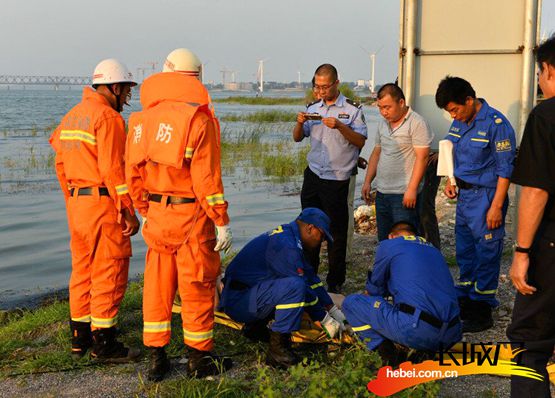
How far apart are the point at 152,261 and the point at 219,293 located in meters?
1.04

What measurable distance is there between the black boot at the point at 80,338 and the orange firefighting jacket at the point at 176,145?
1166mm

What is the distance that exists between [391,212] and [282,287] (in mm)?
1827

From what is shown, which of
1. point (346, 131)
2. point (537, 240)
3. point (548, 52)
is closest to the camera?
point (548, 52)

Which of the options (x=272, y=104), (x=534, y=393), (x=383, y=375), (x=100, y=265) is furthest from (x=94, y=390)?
(x=272, y=104)

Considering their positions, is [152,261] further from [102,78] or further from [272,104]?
Answer: [272,104]

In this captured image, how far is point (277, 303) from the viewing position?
4.20 metres

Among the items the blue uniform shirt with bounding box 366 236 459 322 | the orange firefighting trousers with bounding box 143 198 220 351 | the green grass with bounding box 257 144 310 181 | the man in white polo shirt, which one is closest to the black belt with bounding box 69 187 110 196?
the orange firefighting trousers with bounding box 143 198 220 351

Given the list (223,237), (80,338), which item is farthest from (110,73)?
(80,338)

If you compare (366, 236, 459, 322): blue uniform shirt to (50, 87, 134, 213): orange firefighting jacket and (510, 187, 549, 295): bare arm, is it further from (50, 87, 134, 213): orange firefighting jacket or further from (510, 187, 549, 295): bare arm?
(50, 87, 134, 213): orange firefighting jacket

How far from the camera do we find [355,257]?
7.51 metres

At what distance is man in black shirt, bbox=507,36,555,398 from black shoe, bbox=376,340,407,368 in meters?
1.00

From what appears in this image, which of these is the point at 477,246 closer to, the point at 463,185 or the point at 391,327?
the point at 463,185

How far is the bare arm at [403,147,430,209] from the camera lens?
17.5ft

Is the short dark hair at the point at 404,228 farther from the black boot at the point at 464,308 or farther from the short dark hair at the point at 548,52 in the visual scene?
the short dark hair at the point at 548,52
